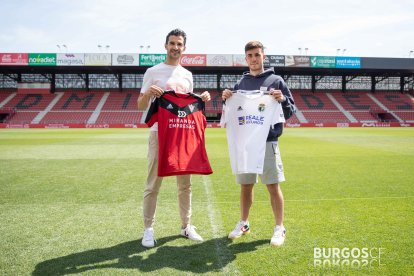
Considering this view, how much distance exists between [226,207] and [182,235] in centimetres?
131

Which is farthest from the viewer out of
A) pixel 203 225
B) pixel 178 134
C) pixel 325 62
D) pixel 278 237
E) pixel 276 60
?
pixel 325 62

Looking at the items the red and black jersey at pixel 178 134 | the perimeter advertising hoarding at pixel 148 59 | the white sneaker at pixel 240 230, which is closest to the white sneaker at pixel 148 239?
the red and black jersey at pixel 178 134

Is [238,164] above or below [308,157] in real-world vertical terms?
above

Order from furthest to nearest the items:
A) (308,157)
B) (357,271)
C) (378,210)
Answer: (308,157) < (378,210) < (357,271)

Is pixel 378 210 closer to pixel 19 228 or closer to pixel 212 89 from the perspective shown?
pixel 19 228

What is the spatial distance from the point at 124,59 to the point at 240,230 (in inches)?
1496

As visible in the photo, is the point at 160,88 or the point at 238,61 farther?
the point at 238,61

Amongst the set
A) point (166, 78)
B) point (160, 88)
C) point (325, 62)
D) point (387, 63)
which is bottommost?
point (160, 88)

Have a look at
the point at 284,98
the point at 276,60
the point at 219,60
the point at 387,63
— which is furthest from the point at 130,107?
the point at 284,98

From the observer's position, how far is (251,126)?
3555mm

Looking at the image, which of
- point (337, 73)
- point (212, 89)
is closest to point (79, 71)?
point (212, 89)

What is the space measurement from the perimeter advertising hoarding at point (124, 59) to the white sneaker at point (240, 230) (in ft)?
123

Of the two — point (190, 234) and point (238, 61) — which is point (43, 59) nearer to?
point (238, 61)

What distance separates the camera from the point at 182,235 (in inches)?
143
